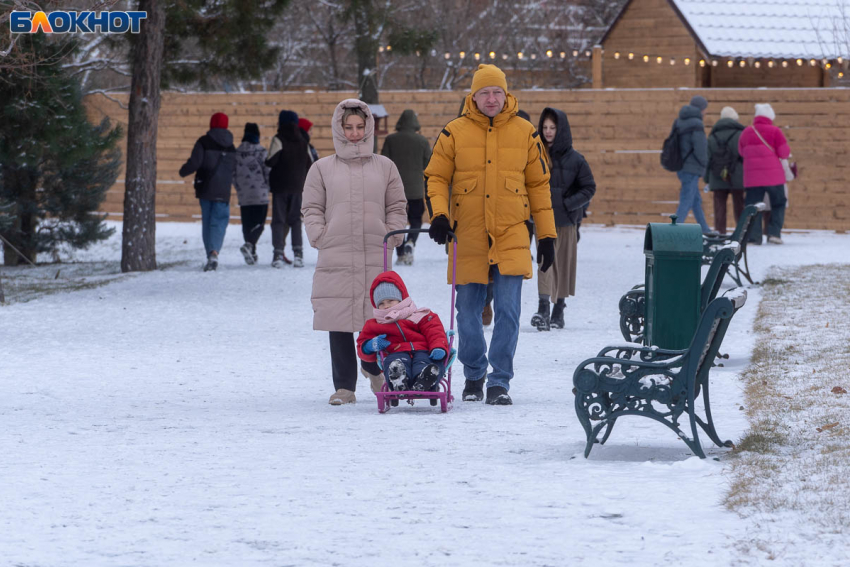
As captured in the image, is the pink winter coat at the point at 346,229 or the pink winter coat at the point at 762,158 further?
the pink winter coat at the point at 762,158

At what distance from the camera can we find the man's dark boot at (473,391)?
7.64 metres

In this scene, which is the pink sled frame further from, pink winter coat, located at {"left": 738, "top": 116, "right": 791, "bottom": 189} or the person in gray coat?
pink winter coat, located at {"left": 738, "top": 116, "right": 791, "bottom": 189}

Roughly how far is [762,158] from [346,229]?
11608 mm

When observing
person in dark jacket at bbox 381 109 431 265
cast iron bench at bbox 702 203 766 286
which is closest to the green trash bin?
cast iron bench at bbox 702 203 766 286

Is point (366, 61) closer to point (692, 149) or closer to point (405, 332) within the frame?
point (692, 149)

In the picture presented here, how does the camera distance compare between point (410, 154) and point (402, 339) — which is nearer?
point (402, 339)

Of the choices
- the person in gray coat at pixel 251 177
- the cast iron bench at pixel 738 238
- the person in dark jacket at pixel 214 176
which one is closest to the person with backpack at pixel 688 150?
the cast iron bench at pixel 738 238

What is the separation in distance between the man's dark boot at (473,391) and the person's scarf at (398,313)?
62 cm

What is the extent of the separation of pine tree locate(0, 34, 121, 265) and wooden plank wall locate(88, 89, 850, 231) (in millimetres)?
3871

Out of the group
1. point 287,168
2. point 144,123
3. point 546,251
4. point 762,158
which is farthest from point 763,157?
point 546,251

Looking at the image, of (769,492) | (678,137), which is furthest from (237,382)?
(678,137)

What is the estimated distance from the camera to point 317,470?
229 inches

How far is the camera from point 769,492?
5.10 metres

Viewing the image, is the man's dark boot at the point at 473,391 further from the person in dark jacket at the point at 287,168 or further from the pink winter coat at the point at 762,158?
the pink winter coat at the point at 762,158
